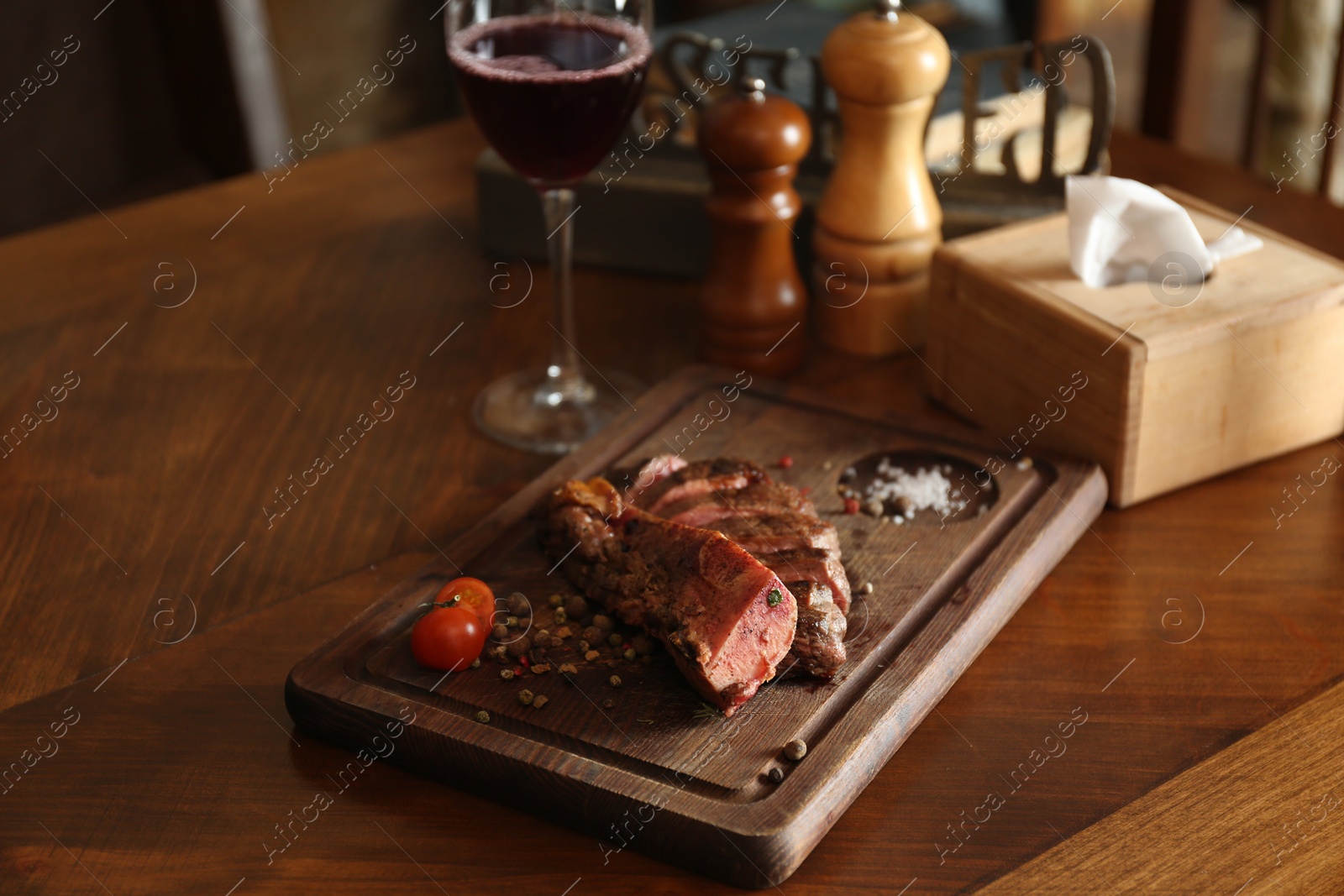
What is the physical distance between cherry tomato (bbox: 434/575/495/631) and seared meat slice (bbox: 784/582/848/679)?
0.29 metres

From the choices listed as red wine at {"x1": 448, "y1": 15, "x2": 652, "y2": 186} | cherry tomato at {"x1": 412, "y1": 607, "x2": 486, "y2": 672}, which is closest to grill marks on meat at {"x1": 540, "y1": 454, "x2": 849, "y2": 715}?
cherry tomato at {"x1": 412, "y1": 607, "x2": 486, "y2": 672}

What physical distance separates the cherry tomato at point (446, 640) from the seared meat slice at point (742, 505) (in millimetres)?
249

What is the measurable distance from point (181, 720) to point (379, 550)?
0.98 feet

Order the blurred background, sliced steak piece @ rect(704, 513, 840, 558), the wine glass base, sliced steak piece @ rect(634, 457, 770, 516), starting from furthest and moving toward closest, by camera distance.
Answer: the blurred background
the wine glass base
sliced steak piece @ rect(634, 457, 770, 516)
sliced steak piece @ rect(704, 513, 840, 558)

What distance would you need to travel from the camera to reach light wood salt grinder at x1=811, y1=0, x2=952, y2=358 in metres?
1.56

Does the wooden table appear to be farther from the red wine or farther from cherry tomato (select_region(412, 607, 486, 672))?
the red wine

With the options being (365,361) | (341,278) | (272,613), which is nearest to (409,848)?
(272,613)

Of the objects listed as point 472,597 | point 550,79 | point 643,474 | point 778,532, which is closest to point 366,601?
point 472,597

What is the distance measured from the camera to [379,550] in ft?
4.52

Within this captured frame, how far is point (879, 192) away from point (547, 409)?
1.68 feet

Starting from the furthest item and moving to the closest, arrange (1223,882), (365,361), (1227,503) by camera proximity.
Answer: (365,361), (1227,503), (1223,882)

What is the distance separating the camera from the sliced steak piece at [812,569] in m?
1.17

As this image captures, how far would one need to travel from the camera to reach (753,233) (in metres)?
1.58

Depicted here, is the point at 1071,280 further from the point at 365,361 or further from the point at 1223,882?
the point at 365,361
